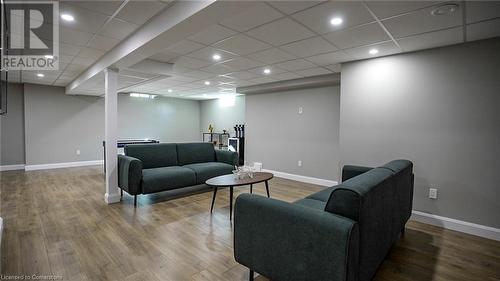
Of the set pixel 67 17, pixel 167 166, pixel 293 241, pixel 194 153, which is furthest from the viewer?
pixel 194 153

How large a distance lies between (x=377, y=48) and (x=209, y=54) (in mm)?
2297

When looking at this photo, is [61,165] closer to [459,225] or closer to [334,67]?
[334,67]

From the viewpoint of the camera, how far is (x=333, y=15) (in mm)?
2266

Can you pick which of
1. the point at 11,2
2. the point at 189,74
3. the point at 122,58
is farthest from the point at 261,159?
the point at 11,2

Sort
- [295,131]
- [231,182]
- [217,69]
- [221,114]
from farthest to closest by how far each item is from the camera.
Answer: [221,114] → [295,131] → [217,69] → [231,182]

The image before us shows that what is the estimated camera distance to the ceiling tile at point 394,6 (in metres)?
2.03

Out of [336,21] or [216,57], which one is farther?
[216,57]

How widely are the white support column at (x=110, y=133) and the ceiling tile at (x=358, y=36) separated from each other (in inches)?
127

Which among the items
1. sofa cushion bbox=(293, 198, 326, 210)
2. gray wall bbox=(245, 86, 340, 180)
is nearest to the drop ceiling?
gray wall bbox=(245, 86, 340, 180)

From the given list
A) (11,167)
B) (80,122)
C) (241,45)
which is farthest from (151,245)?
(11,167)

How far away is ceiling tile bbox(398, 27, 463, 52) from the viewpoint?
2600 mm

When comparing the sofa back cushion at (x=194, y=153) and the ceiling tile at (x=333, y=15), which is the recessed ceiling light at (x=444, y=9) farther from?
the sofa back cushion at (x=194, y=153)

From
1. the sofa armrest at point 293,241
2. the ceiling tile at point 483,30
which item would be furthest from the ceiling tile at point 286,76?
the sofa armrest at point 293,241

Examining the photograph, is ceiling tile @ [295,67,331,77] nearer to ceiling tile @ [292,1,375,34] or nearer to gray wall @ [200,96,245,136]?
ceiling tile @ [292,1,375,34]
